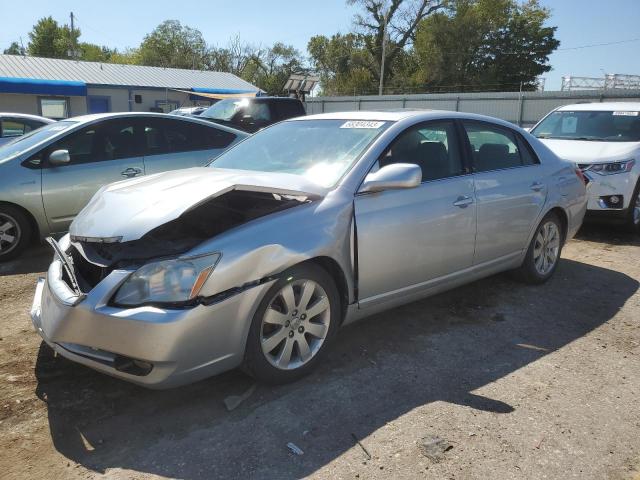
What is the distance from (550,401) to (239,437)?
176cm

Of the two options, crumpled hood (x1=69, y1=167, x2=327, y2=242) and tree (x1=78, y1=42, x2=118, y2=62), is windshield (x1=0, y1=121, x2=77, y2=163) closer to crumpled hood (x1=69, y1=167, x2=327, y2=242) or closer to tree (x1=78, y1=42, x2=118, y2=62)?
crumpled hood (x1=69, y1=167, x2=327, y2=242)

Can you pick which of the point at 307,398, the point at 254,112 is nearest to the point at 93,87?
the point at 254,112

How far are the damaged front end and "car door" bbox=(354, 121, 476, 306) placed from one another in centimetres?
52

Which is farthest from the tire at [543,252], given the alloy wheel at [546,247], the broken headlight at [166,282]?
the broken headlight at [166,282]

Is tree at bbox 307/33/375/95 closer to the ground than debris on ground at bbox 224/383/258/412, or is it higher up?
higher up

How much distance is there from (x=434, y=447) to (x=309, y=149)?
→ 2171mm

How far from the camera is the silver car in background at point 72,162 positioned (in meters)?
5.68

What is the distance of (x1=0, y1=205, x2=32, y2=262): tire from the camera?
565cm

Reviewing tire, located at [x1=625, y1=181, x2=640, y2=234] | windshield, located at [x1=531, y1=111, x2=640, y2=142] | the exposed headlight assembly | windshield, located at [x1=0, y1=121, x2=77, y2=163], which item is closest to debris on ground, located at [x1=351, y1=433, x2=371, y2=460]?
windshield, located at [x1=0, y1=121, x2=77, y2=163]

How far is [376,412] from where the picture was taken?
9.68 ft

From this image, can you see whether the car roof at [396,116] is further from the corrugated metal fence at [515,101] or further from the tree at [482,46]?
the tree at [482,46]

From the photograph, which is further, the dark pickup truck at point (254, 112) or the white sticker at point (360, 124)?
the dark pickup truck at point (254, 112)

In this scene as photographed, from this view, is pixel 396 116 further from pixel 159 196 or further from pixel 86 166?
pixel 86 166

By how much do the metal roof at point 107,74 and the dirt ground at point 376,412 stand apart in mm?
31270
